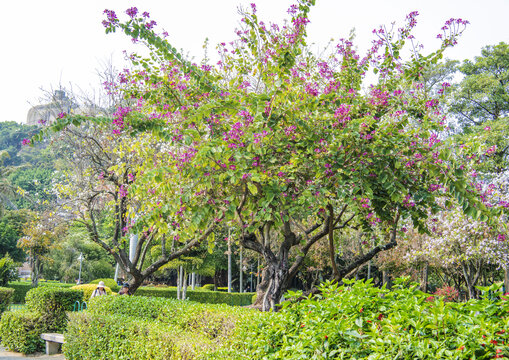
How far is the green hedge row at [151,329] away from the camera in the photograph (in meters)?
4.57

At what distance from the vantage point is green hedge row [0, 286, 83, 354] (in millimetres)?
9664

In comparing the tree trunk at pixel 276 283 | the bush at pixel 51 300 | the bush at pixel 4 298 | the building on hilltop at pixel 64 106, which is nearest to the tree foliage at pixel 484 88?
the building on hilltop at pixel 64 106

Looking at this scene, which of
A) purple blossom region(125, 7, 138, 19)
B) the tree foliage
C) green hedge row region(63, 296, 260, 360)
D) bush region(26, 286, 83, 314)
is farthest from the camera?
the tree foliage

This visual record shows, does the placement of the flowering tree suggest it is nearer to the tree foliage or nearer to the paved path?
the paved path

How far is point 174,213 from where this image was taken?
5.49 m

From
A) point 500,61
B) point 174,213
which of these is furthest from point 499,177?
point 174,213

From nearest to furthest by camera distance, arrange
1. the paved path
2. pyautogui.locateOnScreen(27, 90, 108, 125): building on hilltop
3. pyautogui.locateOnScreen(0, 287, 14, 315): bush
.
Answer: the paved path
pyautogui.locateOnScreen(27, 90, 108, 125): building on hilltop
pyautogui.locateOnScreen(0, 287, 14, 315): bush

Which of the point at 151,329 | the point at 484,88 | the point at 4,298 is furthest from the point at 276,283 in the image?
Answer: the point at 484,88

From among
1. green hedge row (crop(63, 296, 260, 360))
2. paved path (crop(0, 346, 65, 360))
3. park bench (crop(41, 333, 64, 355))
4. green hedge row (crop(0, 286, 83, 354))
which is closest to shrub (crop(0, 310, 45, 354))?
green hedge row (crop(0, 286, 83, 354))

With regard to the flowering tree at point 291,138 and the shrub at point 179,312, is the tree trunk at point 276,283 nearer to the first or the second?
the flowering tree at point 291,138

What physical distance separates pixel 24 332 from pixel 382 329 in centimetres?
951

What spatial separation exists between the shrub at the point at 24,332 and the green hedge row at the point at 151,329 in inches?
88.2

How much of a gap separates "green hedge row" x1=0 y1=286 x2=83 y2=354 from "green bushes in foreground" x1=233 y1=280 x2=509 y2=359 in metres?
7.88

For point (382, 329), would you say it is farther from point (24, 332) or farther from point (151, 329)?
point (24, 332)
